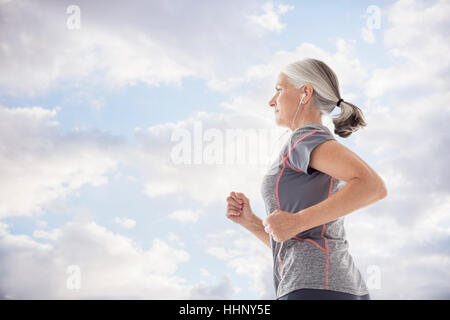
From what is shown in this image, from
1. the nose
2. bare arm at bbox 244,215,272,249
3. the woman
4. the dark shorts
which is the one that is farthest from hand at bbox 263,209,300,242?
the nose

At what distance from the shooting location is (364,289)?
0.96 metres

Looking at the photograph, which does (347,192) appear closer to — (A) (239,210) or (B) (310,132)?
(B) (310,132)

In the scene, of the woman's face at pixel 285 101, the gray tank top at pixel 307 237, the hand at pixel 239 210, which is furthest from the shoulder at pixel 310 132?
the hand at pixel 239 210

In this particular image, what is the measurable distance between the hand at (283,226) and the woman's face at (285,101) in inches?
13.5

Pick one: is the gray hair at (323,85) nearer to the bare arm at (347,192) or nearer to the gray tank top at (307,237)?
the gray tank top at (307,237)

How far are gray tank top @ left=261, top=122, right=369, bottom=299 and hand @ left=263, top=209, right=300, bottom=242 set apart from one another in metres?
0.09

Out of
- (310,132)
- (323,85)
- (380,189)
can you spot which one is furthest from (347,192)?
(323,85)

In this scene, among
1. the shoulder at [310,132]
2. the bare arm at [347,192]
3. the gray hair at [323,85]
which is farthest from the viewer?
the gray hair at [323,85]

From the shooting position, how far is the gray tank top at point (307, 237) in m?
0.91

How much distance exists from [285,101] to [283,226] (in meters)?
Answer: 0.40

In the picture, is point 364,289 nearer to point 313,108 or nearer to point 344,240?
point 344,240

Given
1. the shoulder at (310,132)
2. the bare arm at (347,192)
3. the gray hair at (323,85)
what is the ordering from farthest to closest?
1. the gray hair at (323,85)
2. the shoulder at (310,132)
3. the bare arm at (347,192)
